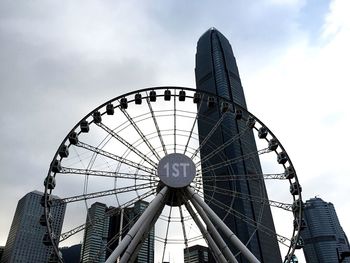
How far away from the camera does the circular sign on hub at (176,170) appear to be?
23109mm

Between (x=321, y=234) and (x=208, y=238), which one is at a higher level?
(x=321, y=234)

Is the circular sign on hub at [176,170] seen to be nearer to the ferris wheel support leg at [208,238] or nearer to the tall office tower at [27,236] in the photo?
the ferris wheel support leg at [208,238]

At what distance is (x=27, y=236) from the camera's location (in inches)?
6147

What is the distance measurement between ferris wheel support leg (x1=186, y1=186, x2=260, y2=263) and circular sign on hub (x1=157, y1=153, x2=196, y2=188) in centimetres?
76

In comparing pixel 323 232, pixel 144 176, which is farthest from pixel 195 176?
pixel 323 232

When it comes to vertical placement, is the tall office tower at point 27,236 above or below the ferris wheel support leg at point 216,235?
above

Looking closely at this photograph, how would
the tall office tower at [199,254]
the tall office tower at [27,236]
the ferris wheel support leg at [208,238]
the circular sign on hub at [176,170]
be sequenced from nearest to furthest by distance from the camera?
the ferris wheel support leg at [208,238] → the circular sign on hub at [176,170] → the tall office tower at [199,254] → the tall office tower at [27,236]

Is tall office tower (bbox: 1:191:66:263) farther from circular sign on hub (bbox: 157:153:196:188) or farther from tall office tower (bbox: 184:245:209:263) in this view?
circular sign on hub (bbox: 157:153:196:188)

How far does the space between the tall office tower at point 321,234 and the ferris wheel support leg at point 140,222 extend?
489ft

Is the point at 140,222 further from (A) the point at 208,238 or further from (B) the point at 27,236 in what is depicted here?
(B) the point at 27,236

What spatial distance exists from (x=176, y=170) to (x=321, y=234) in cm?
16083

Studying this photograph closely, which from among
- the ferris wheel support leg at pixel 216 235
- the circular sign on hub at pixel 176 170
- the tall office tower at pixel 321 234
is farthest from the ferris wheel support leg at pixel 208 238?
the tall office tower at pixel 321 234

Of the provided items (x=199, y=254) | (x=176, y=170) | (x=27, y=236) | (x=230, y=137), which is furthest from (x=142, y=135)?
(x=27, y=236)

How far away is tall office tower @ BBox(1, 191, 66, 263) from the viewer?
15112cm
